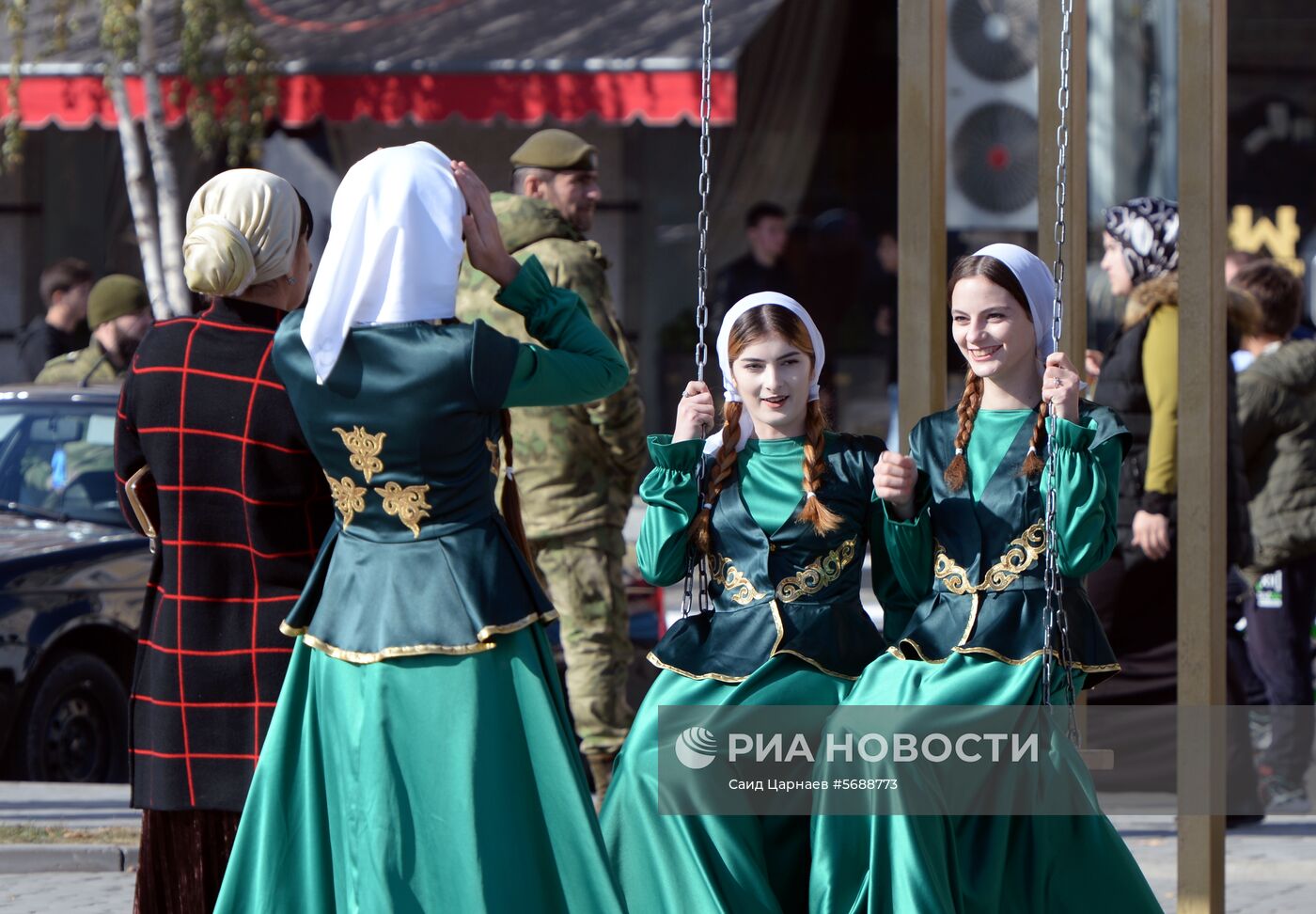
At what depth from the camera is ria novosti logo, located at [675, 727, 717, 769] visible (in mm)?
5039

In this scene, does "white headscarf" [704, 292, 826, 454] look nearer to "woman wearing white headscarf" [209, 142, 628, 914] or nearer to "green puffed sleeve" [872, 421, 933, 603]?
"green puffed sleeve" [872, 421, 933, 603]

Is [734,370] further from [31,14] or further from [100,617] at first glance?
[31,14]

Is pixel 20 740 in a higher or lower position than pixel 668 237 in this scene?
lower

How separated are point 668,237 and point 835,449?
11.2m

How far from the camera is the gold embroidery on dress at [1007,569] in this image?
4.95m

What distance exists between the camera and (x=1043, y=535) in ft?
16.2

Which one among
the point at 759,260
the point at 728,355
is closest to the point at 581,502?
the point at 728,355

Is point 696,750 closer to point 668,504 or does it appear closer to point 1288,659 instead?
point 668,504

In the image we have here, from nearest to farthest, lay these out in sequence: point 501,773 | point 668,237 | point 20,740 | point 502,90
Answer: point 501,773 < point 20,740 < point 502,90 < point 668,237

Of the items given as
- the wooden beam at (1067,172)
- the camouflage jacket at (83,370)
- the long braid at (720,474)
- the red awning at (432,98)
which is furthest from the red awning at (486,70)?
the long braid at (720,474)

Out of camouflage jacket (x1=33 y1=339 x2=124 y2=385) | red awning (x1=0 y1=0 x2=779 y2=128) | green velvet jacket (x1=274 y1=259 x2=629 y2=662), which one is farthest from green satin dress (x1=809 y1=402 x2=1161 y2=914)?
red awning (x1=0 y1=0 x2=779 y2=128)

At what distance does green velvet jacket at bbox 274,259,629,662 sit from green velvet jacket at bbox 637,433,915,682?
49cm

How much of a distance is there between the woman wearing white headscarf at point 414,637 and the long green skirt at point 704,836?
1.43 ft

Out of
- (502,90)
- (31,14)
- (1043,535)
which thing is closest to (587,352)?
(1043,535)
